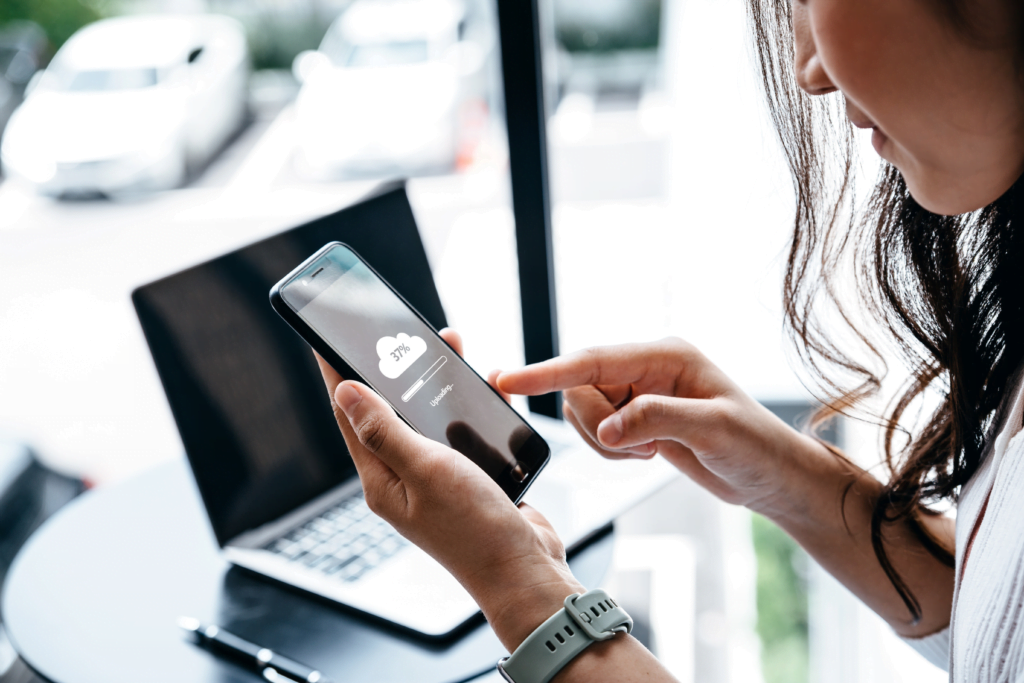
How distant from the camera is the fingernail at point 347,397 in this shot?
537 millimetres

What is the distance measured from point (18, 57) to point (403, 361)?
1.17 m

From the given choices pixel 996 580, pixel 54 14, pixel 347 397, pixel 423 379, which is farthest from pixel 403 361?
pixel 54 14

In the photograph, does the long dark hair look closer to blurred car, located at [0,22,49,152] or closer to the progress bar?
the progress bar

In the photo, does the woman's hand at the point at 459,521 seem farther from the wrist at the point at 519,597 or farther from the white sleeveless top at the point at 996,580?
the white sleeveless top at the point at 996,580

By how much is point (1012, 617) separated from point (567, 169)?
5.86 ft

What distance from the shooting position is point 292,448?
87cm

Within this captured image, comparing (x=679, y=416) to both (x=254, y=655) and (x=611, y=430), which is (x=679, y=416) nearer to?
(x=611, y=430)

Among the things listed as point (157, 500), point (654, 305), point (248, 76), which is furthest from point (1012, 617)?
point (248, 76)

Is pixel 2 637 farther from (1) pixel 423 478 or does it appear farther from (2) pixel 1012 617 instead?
(2) pixel 1012 617

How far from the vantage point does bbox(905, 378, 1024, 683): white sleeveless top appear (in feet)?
1.58

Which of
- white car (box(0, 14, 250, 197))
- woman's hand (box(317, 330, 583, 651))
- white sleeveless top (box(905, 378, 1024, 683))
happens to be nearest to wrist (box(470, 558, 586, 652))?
woman's hand (box(317, 330, 583, 651))

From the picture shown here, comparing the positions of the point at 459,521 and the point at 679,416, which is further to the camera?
A: the point at 679,416

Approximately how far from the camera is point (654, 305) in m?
1.74

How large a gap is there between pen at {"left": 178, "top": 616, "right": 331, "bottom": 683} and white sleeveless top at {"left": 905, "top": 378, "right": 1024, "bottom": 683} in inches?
19.2
